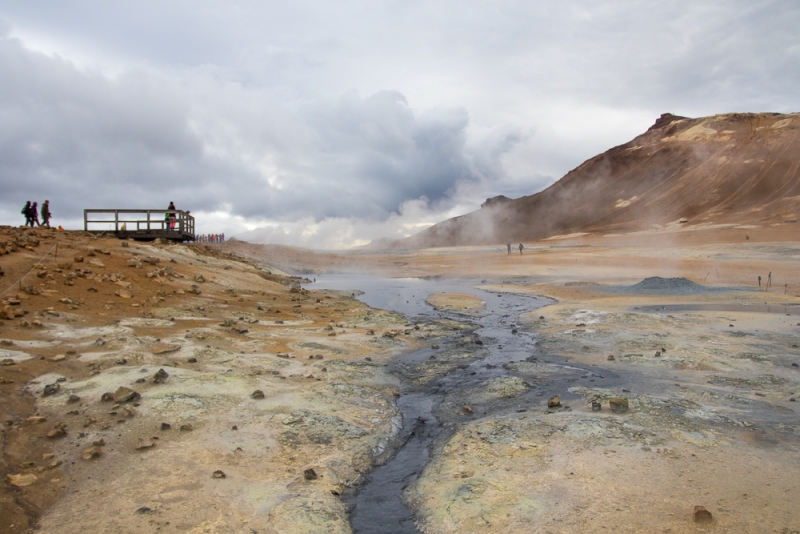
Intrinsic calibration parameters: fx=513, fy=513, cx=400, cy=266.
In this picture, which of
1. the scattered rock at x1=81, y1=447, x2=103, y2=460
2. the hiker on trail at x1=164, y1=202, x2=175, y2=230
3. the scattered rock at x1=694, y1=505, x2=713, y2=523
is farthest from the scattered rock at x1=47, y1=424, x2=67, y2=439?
the hiker on trail at x1=164, y1=202, x2=175, y2=230

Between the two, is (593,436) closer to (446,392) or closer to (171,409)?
(446,392)

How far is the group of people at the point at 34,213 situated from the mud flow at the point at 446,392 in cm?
1741

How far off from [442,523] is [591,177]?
417 feet

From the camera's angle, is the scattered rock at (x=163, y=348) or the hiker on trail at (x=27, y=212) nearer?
the scattered rock at (x=163, y=348)

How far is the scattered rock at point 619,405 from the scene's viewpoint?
738 centimetres

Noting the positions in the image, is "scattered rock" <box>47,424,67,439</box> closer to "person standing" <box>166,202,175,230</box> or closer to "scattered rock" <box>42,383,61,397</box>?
"scattered rock" <box>42,383,61,397</box>

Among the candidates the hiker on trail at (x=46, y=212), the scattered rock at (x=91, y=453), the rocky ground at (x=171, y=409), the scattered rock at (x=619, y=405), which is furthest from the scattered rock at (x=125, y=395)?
the hiker on trail at (x=46, y=212)

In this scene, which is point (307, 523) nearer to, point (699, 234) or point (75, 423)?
point (75, 423)

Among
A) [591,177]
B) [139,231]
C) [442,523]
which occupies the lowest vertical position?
[442,523]

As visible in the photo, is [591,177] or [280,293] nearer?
[280,293]

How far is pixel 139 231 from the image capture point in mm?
22969

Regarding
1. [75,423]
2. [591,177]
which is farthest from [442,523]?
[591,177]

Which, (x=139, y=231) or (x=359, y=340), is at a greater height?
(x=139, y=231)

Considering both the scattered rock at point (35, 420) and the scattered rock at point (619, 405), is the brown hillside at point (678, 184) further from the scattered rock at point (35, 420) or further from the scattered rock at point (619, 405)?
the scattered rock at point (35, 420)
